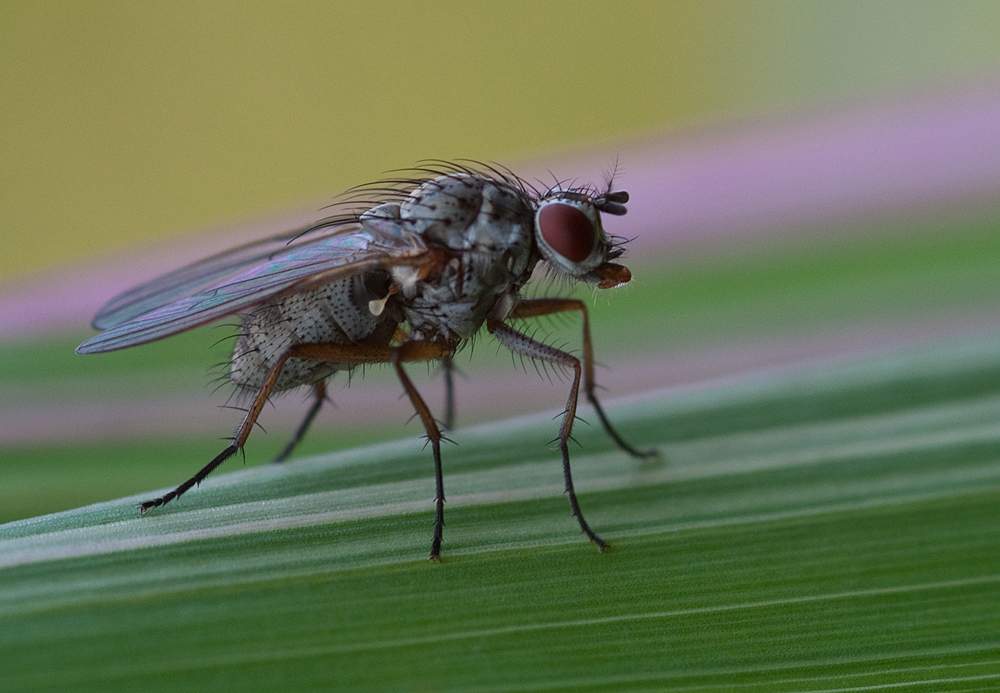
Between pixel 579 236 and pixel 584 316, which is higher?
pixel 579 236

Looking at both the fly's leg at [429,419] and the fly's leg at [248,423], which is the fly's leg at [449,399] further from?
the fly's leg at [248,423]

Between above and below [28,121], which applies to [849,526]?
below

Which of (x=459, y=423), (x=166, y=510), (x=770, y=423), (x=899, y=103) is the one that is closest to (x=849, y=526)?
(x=770, y=423)

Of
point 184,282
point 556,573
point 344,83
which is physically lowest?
point 556,573

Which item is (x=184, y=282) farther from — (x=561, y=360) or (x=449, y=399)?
(x=561, y=360)

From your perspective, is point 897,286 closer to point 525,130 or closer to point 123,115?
point 525,130

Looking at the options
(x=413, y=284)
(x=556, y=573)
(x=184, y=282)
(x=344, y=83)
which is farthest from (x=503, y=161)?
(x=556, y=573)
